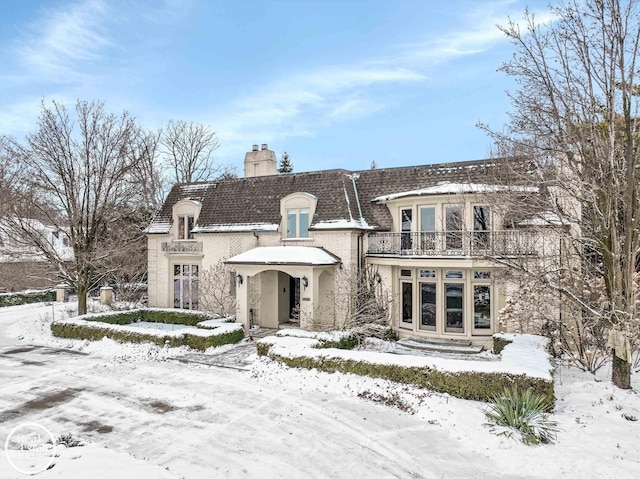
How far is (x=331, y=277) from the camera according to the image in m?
17.3

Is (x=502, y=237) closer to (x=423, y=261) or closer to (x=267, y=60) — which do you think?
(x=423, y=261)

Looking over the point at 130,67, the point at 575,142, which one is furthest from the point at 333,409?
the point at 130,67

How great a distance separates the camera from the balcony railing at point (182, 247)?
→ 20.5 metres

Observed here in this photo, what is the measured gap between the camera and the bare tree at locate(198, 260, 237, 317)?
19.3 m

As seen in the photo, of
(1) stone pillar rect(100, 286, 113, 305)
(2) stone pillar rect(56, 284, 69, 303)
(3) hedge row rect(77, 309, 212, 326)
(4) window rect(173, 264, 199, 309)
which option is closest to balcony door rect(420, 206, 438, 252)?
(3) hedge row rect(77, 309, 212, 326)

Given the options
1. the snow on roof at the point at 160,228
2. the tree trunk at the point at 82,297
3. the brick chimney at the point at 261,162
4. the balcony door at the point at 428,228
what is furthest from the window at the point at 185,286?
the balcony door at the point at 428,228

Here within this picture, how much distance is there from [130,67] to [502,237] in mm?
16388

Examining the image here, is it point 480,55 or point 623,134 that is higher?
point 480,55

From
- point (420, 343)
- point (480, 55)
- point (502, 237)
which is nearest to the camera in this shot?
point (480, 55)

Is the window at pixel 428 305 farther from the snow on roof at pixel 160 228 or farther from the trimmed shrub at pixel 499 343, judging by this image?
the snow on roof at pixel 160 228

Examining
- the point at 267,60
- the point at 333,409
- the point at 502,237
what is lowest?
the point at 333,409

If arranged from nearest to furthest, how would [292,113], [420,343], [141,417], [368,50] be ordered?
1. [141,417]
2. [420,343]
3. [368,50]
4. [292,113]

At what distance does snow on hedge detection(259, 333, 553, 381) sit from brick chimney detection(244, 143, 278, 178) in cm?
1245

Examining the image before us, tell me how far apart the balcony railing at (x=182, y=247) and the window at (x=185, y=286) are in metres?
0.92
